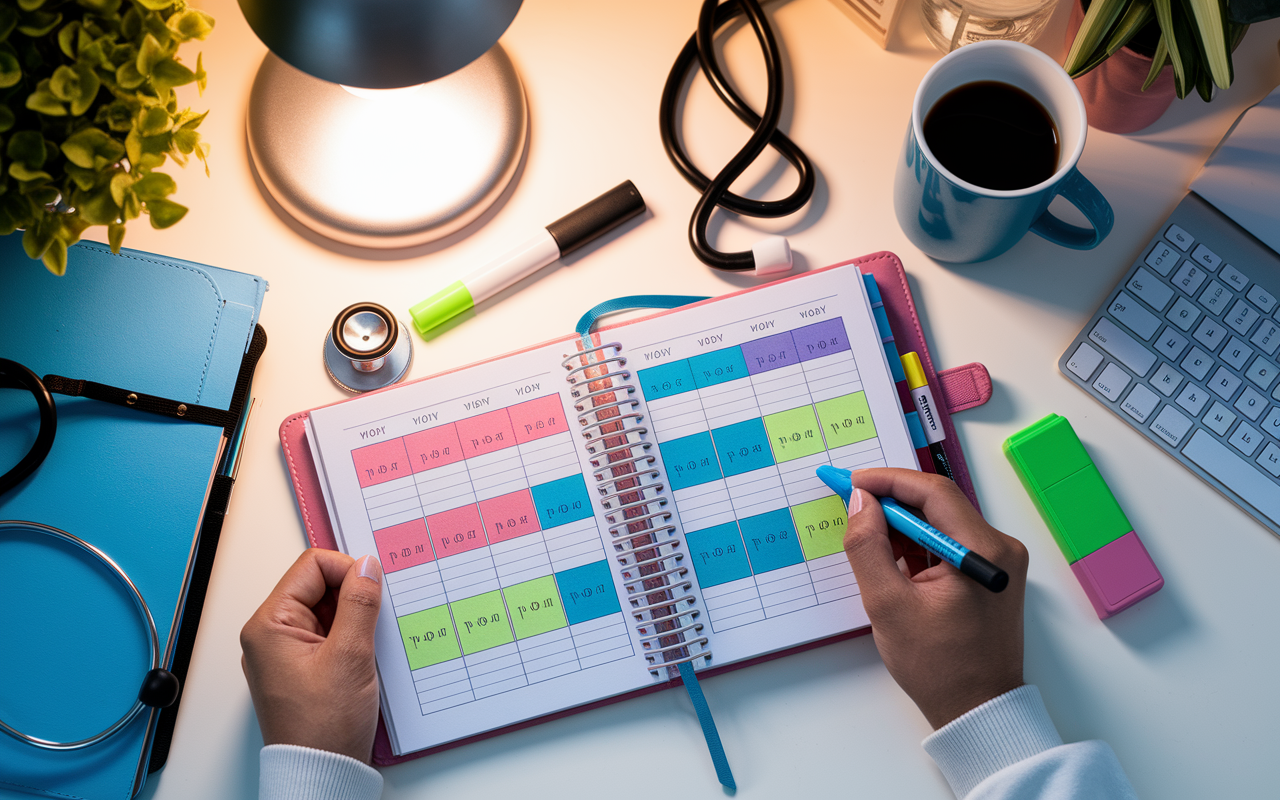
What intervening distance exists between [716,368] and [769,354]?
0.06 m

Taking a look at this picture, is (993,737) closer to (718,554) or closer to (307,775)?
(718,554)

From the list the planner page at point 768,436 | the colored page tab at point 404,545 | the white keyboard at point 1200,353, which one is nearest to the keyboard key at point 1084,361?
the white keyboard at point 1200,353

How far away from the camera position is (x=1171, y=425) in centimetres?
85

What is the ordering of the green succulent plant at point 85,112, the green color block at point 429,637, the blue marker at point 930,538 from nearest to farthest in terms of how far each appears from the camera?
the green succulent plant at point 85,112
the blue marker at point 930,538
the green color block at point 429,637

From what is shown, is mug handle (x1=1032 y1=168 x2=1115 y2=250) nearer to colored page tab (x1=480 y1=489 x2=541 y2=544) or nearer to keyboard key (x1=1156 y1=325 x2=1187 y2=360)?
keyboard key (x1=1156 y1=325 x2=1187 y2=360)

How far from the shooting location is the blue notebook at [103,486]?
0.80 meters

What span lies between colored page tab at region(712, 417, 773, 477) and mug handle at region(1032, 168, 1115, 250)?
349mm

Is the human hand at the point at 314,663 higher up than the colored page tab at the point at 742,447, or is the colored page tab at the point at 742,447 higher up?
the colored page tab at the point at 742,447

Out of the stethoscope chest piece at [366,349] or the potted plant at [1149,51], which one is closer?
the potted plant at [1149,51]

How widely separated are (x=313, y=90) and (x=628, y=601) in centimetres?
64

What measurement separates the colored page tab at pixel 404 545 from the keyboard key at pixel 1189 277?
841 millimetres

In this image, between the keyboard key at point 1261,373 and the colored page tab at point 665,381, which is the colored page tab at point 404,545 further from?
the keyboard key at point 1261,373

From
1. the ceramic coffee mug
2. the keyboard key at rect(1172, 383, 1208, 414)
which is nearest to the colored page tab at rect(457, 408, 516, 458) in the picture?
the ceramic coffee mug

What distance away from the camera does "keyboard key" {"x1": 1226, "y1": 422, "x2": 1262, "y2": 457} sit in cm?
83
